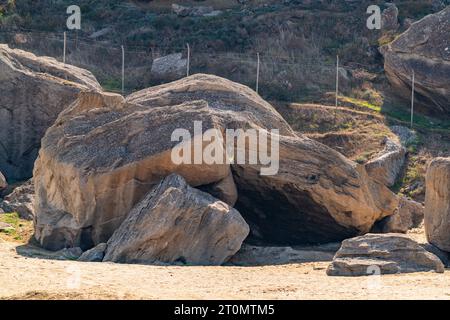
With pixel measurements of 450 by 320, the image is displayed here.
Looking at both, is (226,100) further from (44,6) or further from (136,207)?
(44,6)

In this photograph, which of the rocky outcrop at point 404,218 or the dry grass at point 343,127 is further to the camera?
the dry grass at point 343,127

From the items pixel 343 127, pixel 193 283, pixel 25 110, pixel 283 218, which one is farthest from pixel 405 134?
pixel 193 283

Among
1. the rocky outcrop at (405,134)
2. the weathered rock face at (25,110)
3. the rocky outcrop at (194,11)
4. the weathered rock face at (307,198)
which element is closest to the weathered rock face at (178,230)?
the weathered rock face at (307,198)

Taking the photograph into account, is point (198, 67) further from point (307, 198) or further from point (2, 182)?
point (307, 198)

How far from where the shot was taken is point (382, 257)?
1895 centimetres

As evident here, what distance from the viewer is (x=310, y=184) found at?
21500 millimetres

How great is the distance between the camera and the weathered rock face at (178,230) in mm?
19578

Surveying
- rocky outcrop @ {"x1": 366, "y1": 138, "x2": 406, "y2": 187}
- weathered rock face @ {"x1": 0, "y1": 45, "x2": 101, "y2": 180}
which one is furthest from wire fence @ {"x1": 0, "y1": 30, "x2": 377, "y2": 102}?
weathered rock face @ {"x1": 0, "y1": 45, "x2": 101, "y2": 180}

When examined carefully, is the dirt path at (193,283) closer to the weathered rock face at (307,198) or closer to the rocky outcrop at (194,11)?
the weathered rock face at (307,198)

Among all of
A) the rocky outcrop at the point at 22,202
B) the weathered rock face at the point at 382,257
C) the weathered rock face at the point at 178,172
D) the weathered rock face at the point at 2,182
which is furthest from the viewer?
the weathered rock face at the point at 2,182

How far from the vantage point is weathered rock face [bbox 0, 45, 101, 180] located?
2714cm

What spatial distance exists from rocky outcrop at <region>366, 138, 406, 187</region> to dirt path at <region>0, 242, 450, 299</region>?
8852 mm

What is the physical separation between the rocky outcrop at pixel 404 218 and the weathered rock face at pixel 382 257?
11.2ft

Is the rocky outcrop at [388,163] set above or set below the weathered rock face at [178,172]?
below
